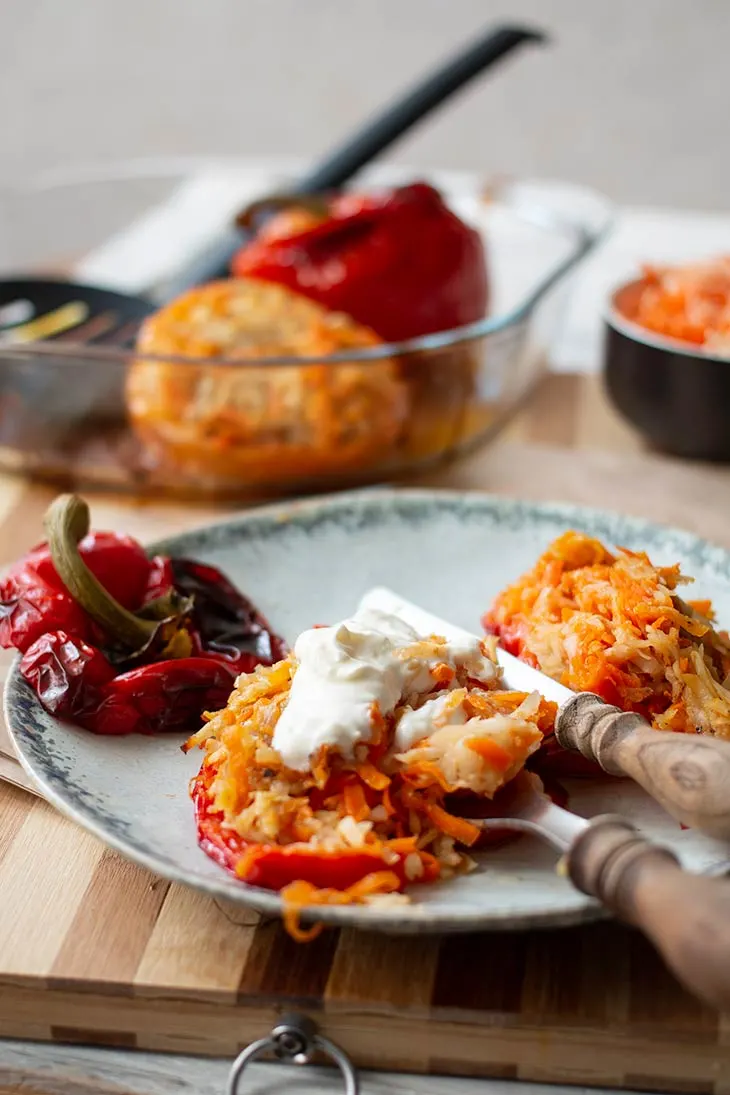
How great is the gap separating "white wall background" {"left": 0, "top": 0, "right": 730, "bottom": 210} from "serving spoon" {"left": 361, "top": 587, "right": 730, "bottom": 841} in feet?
17.3

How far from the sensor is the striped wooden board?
53.7 inches

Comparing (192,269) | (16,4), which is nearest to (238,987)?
(192,269)

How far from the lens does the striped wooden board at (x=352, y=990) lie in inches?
53.7

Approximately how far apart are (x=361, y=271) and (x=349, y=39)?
3924 mm

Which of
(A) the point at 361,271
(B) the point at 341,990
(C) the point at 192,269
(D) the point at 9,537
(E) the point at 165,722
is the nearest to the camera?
(B) the point at 341,990

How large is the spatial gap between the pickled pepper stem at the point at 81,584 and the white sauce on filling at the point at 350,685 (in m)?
0.36

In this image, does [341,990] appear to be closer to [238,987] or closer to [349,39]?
[238,987]

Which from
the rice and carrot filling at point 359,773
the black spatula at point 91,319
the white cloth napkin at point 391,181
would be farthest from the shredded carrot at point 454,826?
the white cloth napkin at point 391,181

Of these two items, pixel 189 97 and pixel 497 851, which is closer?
pixel 497 851

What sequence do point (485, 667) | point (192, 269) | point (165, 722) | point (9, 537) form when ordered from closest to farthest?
point (485, 667)
point (165, 722)
point (9, 537)
point (192, 269)

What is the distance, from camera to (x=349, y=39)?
6363 mm

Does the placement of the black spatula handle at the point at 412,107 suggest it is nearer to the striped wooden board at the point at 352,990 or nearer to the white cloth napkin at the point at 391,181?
the white cloth napkin at the point at 391,181

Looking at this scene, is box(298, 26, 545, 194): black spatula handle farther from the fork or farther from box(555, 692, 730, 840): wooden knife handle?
the fork

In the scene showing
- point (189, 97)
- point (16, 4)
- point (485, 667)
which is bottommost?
point (189, 97)
